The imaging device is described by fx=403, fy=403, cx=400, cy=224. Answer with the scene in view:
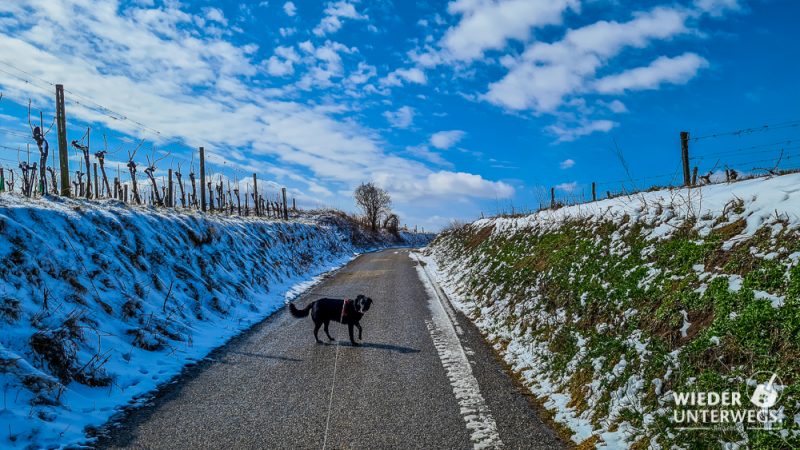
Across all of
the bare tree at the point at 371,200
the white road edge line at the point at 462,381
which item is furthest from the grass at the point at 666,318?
the bare tree at the point at 371,200

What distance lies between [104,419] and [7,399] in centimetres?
112

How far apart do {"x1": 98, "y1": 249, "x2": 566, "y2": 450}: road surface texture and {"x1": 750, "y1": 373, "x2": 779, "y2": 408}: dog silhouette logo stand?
6.94ft

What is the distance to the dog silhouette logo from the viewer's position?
372 cm

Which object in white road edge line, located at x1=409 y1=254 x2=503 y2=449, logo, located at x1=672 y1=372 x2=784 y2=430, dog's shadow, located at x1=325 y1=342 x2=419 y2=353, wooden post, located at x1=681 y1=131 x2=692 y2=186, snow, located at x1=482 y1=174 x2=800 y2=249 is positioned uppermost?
wooden post, located at x1=681 y1=131 x2=692 y2=186

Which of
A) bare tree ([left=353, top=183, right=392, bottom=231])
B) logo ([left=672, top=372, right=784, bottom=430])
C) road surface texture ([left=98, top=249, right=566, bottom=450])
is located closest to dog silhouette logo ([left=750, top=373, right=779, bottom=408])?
logo ([left=672, top=372, right=784, bottom=430])

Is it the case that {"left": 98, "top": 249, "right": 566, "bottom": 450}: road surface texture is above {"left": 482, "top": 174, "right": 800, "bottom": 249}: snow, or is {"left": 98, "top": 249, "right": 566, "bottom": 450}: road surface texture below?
below

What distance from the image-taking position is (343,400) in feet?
20.1

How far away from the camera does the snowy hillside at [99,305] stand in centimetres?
554

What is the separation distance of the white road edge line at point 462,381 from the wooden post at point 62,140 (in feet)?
41.9

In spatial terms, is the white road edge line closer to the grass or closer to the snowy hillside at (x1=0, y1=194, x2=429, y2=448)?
the grass

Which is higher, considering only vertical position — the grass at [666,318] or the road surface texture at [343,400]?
the grass at [666,318]

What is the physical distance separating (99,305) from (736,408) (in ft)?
A: 33.9

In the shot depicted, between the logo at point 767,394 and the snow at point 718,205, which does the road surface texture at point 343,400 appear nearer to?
the logo at point 767,394

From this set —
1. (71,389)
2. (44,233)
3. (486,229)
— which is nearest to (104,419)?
(71,389)
